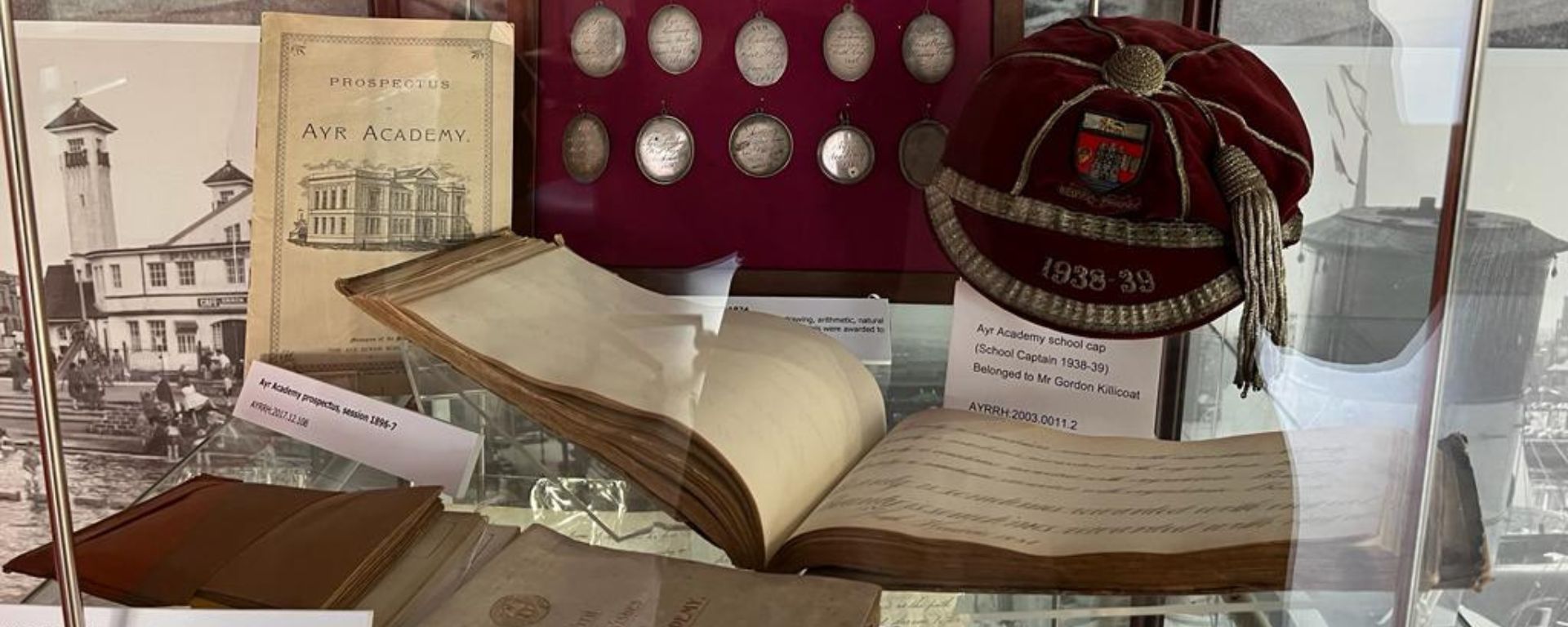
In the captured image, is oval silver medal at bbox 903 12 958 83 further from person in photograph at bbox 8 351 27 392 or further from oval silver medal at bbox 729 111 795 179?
person in photograph at bbox 8 351 27 392

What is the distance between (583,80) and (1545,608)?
54 centimetres

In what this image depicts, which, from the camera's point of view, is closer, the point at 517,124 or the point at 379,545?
the point at 379,545

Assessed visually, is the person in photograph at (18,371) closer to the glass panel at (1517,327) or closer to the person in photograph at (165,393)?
the person in photograph at (165,393)

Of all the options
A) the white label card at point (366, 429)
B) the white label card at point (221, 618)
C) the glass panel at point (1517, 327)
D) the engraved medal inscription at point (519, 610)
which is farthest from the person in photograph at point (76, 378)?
the glass panel at point (1517, 327)

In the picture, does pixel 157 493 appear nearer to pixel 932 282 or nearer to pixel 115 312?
pixel 115 312

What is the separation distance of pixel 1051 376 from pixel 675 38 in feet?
0.83

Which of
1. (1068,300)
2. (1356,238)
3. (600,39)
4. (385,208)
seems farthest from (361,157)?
(1356,238)

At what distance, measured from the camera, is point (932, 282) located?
0.63 m

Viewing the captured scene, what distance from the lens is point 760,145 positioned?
0.62 metres

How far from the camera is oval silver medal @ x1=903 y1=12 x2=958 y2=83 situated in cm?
64

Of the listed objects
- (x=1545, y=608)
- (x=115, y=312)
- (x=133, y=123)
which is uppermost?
(x=133, y=123)

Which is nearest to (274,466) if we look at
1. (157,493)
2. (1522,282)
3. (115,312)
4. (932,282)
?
(157,493)

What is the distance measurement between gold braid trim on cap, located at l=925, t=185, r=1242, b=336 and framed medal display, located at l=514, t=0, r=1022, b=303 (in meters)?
0.02

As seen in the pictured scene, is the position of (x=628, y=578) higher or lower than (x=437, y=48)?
lower
